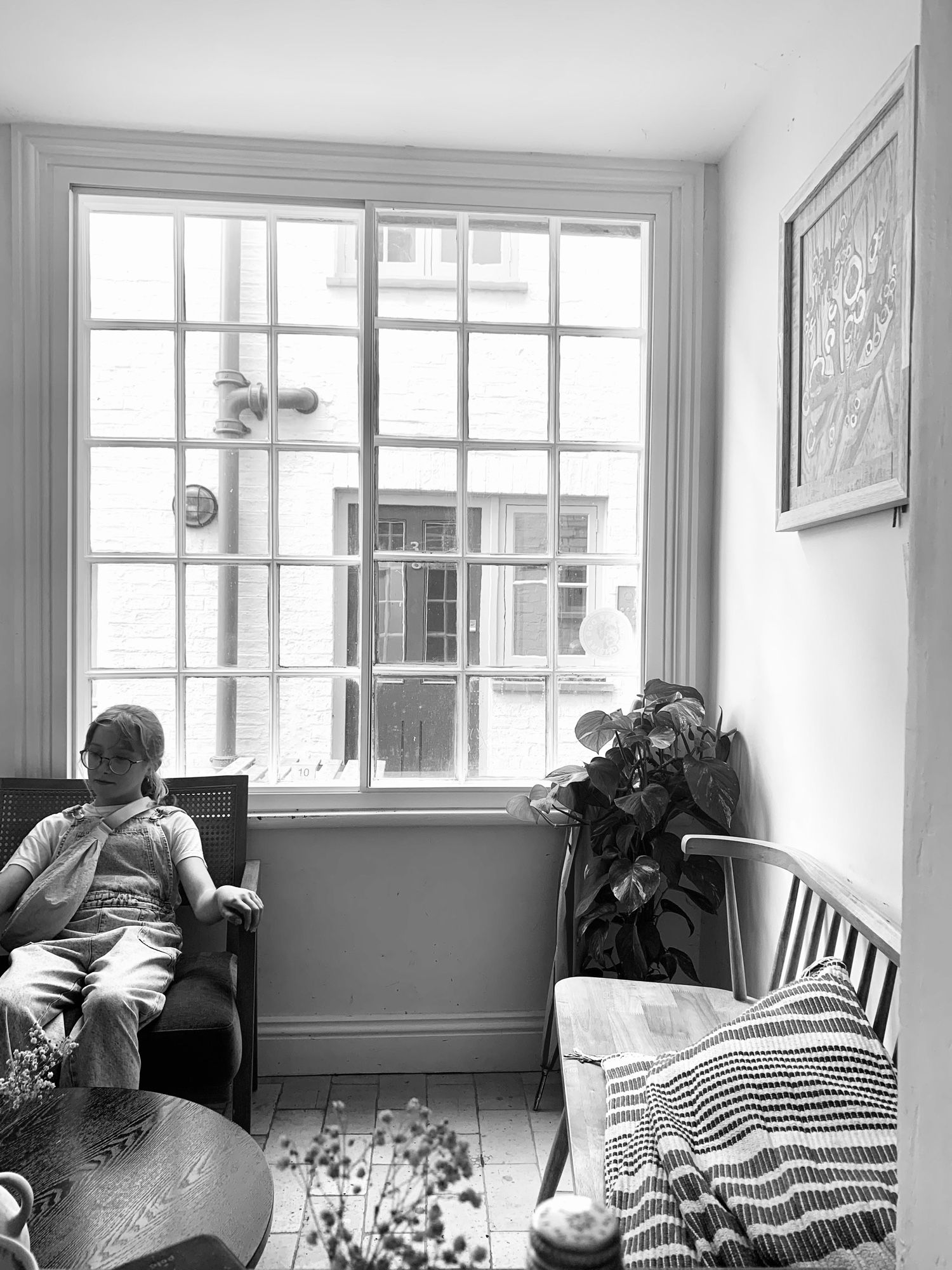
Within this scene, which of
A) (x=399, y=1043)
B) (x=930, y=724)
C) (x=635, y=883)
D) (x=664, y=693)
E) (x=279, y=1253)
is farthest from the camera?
(x=399, y=1043)

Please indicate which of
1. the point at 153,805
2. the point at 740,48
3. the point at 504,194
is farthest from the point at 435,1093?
the point at 740,48

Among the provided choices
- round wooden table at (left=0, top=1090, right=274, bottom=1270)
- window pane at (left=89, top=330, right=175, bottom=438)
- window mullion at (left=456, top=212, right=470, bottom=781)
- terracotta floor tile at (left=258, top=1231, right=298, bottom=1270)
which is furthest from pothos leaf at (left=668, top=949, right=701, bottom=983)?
window pane at (left=89, top=330, right=175, bottom=438)

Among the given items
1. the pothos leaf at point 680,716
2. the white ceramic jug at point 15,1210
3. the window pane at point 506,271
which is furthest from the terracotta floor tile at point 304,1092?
the window pane at point 506,271

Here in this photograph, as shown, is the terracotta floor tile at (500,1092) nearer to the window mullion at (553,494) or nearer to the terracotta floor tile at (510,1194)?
the terracotta floor tile at (510,1194)

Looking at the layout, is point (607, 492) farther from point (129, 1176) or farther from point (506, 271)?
point (129, 1176)

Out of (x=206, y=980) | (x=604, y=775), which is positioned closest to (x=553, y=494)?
(x=604, y=775)

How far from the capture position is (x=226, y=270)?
286cm

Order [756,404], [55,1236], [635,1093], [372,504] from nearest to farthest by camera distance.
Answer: [55,1236] → [635,1093] → [756,404] → [372,504]

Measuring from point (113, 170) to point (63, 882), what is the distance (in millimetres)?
1991

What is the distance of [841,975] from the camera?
1.59m

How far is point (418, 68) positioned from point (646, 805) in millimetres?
1954

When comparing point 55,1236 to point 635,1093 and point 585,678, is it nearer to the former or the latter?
point 635,1093

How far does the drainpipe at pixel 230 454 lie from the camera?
285 centimetres

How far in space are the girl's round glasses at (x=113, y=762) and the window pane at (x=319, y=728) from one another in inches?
20.2
